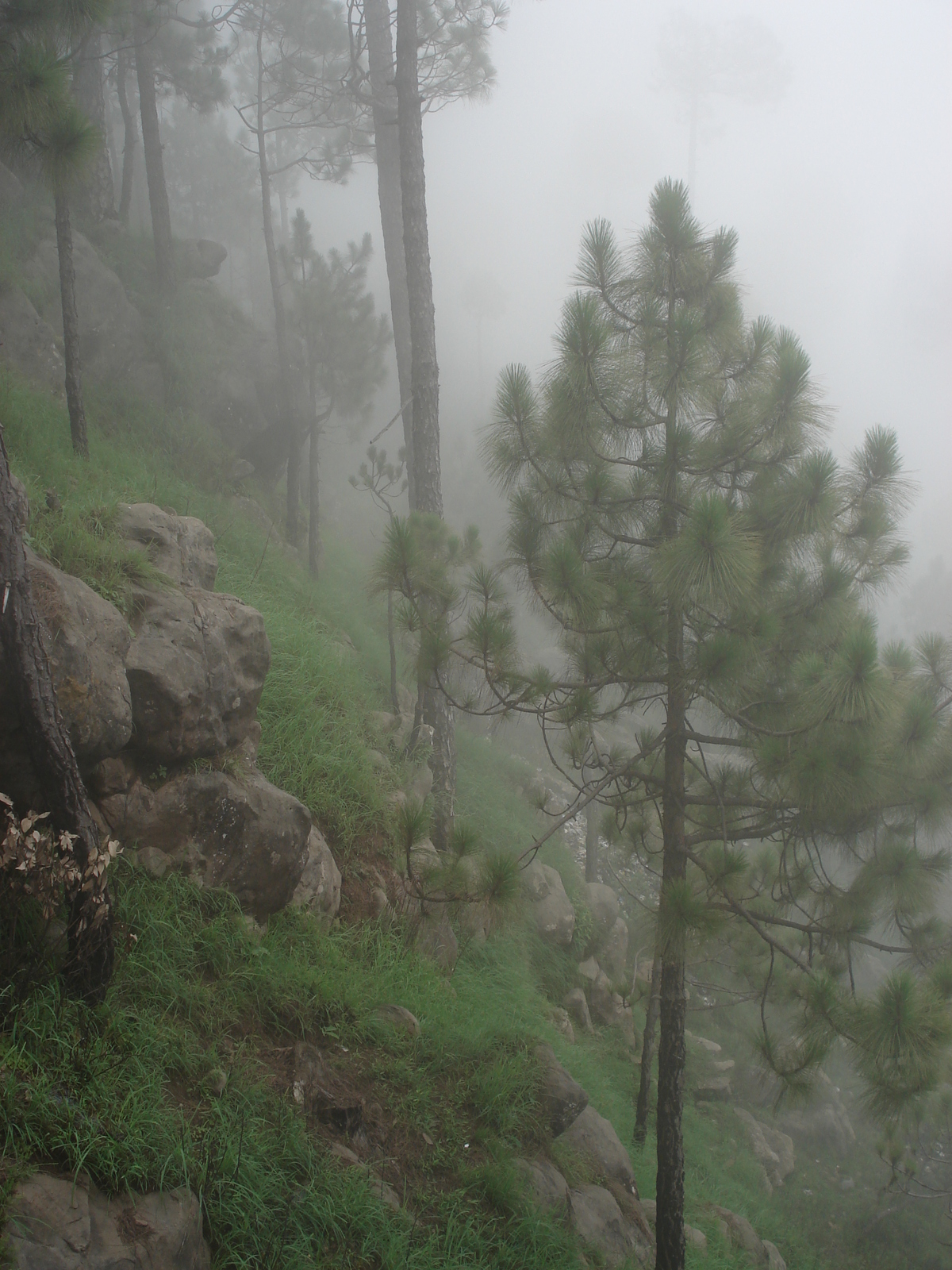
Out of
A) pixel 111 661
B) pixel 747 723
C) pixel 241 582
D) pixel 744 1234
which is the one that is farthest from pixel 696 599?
pixel 744 1234

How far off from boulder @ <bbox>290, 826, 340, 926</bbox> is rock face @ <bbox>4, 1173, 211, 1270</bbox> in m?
1.79

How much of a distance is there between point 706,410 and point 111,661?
A: 11.4ft

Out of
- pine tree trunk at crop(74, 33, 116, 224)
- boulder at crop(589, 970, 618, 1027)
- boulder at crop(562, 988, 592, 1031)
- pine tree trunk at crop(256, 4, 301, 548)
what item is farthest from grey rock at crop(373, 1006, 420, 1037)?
pine tree trunk at crop(74, 33, 116, 224)

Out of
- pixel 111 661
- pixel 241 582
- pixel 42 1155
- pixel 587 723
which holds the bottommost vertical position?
pixel 42 1155

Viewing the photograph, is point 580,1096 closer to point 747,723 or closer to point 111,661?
point 747,723

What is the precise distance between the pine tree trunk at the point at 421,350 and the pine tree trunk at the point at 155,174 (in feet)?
20.3

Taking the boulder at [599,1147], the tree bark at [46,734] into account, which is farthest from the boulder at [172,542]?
the boulder at [599,1147]

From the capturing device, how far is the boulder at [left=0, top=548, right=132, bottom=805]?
110 inches

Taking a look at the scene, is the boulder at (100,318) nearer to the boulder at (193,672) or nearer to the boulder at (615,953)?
the boulder at (193,672)

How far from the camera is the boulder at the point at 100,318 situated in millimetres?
9133

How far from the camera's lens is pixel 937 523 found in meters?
37.6

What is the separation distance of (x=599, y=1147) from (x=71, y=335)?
759 cm

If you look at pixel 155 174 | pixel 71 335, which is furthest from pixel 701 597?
pixel 155 174

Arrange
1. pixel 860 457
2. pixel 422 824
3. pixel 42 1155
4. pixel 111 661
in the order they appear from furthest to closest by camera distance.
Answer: pixel 860 457, pixel 422 824, pixel 111 661, pixel 42 1155
